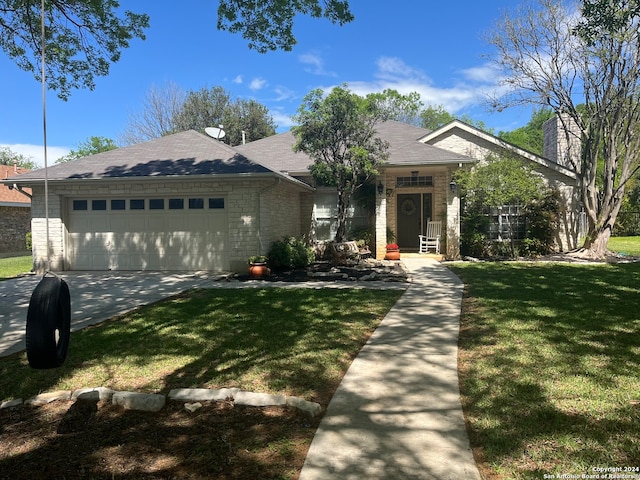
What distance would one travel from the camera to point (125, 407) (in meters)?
3.18

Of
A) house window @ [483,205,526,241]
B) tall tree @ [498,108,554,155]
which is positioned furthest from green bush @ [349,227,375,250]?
tall tree @ [498,108,554,155]

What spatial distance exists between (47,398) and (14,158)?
202ft

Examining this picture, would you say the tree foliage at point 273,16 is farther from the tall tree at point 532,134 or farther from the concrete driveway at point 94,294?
the tall tree at point 532,134

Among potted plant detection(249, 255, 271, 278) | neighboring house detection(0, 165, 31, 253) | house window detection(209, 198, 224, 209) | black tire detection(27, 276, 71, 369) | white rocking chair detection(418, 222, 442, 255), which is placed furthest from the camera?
neighboring house detection(0, 165, 31, 253)

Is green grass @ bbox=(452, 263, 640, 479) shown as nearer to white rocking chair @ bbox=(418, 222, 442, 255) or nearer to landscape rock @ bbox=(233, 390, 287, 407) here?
landscape rock @ bbox=(233, 390, 287, 407)

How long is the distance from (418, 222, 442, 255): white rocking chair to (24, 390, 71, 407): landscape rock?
42.4ft

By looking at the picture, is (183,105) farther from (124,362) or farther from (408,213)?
(124,362)

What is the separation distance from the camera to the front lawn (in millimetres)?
2422

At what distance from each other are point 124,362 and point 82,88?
858 centimetres

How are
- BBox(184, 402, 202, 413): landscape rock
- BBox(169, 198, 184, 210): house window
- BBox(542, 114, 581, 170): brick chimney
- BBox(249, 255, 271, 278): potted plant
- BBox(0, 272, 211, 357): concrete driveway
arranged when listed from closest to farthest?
BBox(184, 402, 202, 413): landscape rock, BBox(0, 272, 211, 357): concrete driveway, BBox(249, 255, 271, 278): potted plant, BBox(169, 198, 184, 210): house window, BBox(542, 114, 581, 170): brick chimney

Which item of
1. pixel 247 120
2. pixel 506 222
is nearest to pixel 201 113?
pixel 247 120

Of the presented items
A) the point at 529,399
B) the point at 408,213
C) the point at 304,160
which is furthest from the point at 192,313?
the point at 408,213

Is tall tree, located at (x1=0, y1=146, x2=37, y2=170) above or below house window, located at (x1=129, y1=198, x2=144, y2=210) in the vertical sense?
above

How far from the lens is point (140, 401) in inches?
125
